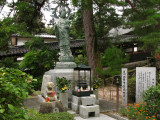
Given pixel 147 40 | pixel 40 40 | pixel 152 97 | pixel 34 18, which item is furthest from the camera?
pixel 40 40

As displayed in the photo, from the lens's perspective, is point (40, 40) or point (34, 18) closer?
point (34, 18)

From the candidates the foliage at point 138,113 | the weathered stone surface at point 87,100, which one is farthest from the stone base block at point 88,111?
the foliage at point 138,113

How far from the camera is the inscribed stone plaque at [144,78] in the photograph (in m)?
5.87

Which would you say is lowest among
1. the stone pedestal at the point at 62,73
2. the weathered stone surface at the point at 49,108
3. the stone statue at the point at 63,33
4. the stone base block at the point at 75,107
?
the stone base block at the point at 75,107

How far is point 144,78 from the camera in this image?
6109mm

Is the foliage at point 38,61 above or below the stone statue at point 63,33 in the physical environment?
below

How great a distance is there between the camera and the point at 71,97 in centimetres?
668

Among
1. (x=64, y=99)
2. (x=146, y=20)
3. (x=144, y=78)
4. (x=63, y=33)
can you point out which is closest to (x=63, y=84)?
(x=64, y=99)

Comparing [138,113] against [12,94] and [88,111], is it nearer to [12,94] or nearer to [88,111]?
[88,111]

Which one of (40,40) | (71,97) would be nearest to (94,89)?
(71,97)

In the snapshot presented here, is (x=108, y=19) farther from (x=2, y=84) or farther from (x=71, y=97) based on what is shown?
(x=2, y=84)

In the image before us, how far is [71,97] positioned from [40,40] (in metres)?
7.71

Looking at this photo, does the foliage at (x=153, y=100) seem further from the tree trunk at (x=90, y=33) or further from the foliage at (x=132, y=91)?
the tree trunk at (x=90, y=33)

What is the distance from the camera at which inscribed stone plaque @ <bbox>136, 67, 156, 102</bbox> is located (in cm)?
587
